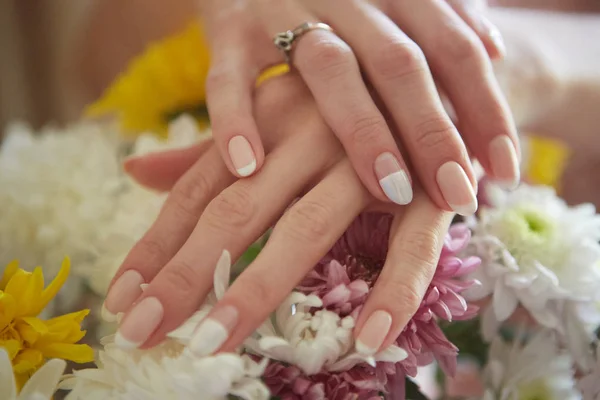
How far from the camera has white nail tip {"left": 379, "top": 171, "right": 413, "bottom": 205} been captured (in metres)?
0.46

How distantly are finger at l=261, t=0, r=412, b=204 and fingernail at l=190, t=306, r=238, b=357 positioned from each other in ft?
0.53

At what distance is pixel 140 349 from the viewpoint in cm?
40

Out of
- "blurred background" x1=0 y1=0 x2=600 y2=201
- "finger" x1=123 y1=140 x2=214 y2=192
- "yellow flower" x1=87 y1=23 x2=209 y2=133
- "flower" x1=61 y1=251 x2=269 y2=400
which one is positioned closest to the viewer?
"flower" x1=61 y1=251 x2=269 y2=400

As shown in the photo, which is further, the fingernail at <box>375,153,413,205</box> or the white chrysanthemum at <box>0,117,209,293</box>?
the white chrysanthemum at <box>0,117,209,293</box>

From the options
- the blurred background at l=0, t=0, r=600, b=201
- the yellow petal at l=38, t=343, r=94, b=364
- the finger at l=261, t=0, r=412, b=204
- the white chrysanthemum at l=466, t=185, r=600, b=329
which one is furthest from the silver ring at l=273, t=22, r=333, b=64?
the blurred background at l=0, t=0, r=600, b=201

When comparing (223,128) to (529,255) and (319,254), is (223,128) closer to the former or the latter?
(319,254)

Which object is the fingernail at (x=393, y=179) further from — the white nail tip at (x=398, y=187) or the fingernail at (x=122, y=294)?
the fingernail at (x=122, y=294)

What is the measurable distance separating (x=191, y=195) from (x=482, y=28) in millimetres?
336

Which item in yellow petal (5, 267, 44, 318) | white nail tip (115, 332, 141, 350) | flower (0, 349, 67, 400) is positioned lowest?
white nail tip (115, 332, 141, 350)

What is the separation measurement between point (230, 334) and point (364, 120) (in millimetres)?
213

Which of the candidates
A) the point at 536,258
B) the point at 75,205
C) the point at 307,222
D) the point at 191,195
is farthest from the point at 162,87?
the point at 536,258

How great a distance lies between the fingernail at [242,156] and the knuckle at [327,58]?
0.10 m

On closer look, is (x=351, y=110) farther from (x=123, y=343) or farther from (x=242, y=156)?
(x=123, y=343)

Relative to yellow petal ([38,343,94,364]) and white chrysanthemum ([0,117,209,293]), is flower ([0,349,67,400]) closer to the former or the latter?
yellow petal ([38,343,94,364])
